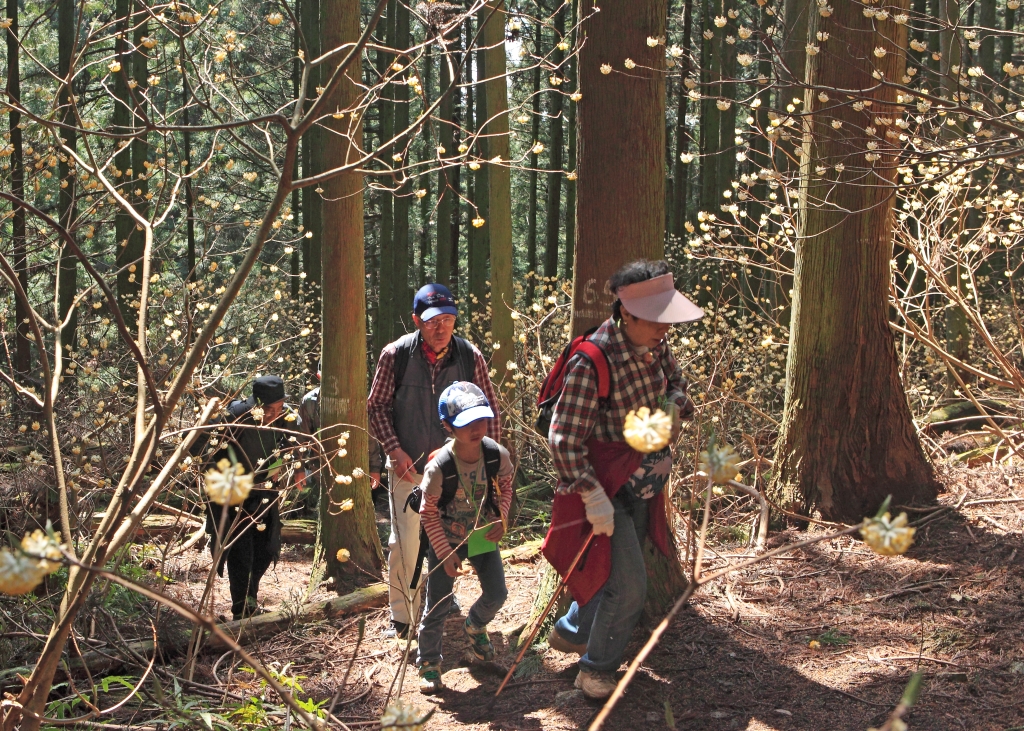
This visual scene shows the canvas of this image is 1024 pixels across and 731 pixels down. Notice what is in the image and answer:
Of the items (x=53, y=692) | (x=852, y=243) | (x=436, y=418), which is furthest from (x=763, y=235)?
(x=53, y=692)

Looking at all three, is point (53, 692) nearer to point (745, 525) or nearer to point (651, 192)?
point (651, 192)

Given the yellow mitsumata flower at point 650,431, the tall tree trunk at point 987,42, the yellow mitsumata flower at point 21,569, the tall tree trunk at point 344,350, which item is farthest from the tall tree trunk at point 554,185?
the yellow mitsumata flower at point 21,569

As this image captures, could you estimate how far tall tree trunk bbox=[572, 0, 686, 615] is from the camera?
14.0 feet

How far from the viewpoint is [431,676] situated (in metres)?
4.14

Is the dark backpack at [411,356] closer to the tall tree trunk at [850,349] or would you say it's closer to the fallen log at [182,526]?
the tall tree trunk at [850,349]

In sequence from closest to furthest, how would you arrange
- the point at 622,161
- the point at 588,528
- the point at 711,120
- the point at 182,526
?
the point at 588,528 → the point at 622,161 → the point at 182,526 → the point at 711,120

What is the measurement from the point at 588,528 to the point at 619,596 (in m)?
0.30

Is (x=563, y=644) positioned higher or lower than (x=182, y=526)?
higher

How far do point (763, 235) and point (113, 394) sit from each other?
16.5ft

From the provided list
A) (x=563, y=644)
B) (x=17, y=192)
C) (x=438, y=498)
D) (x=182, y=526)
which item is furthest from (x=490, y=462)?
(x=17, y=192)

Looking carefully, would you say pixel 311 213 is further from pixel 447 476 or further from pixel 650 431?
pixel 650 431

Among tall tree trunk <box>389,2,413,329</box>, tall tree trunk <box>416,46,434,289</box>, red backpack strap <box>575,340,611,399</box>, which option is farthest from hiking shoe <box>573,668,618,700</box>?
tall tree trunk <box>416,46,434,289</box>

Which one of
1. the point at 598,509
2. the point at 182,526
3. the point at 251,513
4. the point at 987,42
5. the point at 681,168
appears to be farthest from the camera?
the point at 681,168

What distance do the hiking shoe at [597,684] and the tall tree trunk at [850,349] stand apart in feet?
7.28
